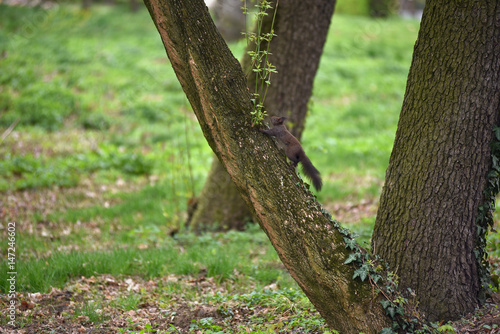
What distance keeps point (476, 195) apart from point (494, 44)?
3.43 feet

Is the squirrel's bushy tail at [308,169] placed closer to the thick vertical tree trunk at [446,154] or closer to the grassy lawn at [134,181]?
the thick vertical tree trunk at [446,154]

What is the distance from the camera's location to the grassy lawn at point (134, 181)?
12.5 ft

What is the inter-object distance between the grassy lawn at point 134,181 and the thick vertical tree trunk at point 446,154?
2.83 ft

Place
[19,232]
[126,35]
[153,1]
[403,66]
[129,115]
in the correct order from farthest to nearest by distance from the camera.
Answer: [126,35], [403,66], [129,115], [19,232], [153,1]

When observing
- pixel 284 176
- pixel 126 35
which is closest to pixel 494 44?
pixel 284 176

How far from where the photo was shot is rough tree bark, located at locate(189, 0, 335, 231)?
5.56m

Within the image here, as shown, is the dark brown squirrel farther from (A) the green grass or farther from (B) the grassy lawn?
(A) the green grass

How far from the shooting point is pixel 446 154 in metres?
3.07

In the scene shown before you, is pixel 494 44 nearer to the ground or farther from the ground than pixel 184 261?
farther from the ground

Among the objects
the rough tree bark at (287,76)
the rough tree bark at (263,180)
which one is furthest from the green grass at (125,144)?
the rough tree bark at (263,180)

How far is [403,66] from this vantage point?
1586 centimetres

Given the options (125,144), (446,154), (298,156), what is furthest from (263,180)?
(125,144)

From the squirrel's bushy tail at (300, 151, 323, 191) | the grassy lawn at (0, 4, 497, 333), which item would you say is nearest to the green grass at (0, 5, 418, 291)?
the grassy lawn at (0, 4, 497, 333)

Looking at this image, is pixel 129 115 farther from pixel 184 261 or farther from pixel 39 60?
pixel 184 261
